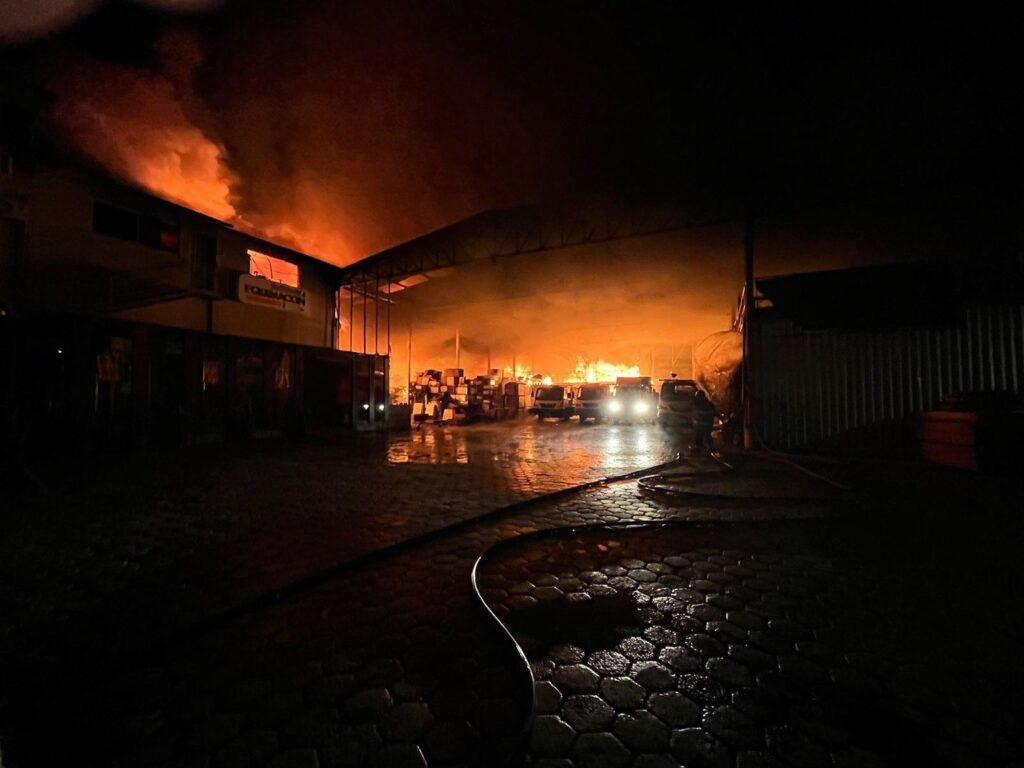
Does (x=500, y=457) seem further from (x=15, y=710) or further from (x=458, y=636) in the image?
(x=15, y=710)

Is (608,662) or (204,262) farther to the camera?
(204,262)

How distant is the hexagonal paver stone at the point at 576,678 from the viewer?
76.1 inches

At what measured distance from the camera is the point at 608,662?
2121 mm

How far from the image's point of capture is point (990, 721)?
1691 millimetres

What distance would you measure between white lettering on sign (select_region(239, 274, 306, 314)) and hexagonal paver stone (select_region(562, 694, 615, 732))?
45.5 ft

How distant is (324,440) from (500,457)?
6.37 metres

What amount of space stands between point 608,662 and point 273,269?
15686 mm

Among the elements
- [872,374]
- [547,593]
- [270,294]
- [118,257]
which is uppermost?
[118,257]

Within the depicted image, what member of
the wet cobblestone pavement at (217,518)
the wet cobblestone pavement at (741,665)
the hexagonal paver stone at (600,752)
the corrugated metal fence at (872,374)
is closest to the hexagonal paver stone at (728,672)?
the wet cobblestone pavement at (741,665)

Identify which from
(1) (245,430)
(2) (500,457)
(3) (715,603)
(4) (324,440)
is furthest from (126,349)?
(3) (715,603)

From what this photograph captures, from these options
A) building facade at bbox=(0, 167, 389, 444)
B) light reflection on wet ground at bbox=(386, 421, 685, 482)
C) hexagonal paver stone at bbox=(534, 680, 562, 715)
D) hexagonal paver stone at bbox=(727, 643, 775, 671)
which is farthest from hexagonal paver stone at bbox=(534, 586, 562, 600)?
building facade at bbox=(0, 167, 389, 444)

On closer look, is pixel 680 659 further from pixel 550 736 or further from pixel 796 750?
pixel 550 736

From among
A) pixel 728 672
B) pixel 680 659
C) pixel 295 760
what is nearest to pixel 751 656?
pixel 728 672

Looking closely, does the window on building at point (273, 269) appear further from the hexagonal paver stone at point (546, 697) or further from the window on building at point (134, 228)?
the hexagonal paver stone at point (546, 697)
